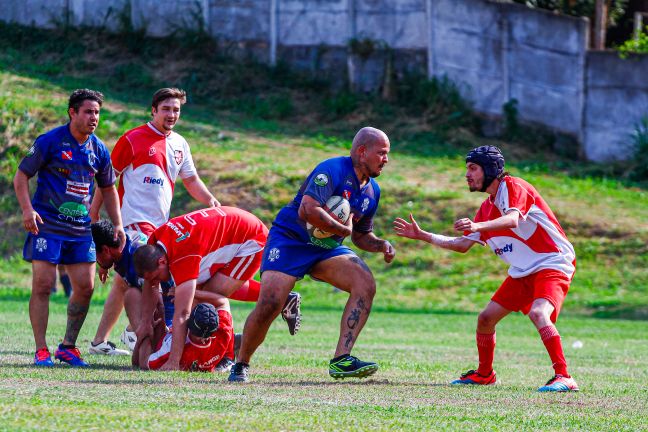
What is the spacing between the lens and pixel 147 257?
31.7 feet

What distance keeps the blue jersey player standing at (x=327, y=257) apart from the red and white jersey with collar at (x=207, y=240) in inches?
30.0

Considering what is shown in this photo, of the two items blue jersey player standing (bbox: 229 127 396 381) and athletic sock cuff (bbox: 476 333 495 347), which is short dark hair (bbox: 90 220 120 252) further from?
athletic sock cuff (bbox: 476 333 495 347)

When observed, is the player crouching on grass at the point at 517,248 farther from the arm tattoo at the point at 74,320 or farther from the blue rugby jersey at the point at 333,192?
the arm tattoo at the point at 74,320

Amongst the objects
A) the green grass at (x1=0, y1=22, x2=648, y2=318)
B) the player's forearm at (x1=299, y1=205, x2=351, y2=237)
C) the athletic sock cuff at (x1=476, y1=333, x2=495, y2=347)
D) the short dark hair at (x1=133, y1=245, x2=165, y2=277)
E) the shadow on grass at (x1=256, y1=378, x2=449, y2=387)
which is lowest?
the green grass at (x1=0, y1=22, x2=648, y2=318)

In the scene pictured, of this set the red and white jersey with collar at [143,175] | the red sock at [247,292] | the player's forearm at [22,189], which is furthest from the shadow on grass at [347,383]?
the red and white jersey with collar at [143,175]

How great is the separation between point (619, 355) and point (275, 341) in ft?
12.3

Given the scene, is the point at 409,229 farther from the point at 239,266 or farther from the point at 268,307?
the point at 239,266

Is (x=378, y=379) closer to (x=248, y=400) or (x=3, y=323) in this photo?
(x=248, y=400)

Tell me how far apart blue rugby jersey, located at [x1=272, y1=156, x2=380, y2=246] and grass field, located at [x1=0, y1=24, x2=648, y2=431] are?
1.18 meters

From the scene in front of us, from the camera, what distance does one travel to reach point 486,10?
1085 inches

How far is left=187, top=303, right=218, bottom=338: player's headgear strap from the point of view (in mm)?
9578

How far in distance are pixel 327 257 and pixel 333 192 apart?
0.54 metres

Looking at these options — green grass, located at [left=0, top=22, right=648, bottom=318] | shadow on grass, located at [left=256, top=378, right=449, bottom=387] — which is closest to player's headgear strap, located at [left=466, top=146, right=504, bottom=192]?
shadow on grass, located at [left=256, top=378, right=449, bottom=387]

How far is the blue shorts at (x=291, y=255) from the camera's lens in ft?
30.1
